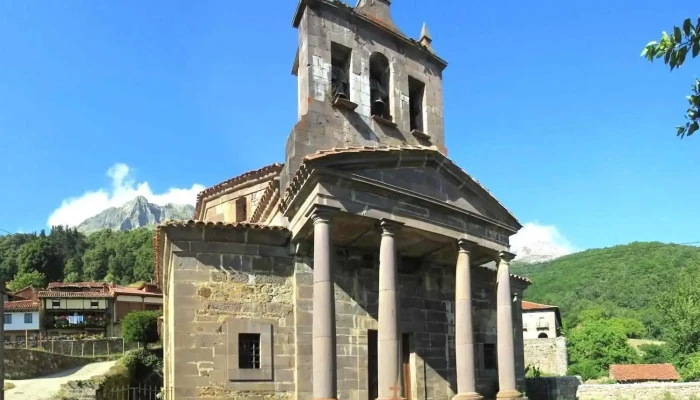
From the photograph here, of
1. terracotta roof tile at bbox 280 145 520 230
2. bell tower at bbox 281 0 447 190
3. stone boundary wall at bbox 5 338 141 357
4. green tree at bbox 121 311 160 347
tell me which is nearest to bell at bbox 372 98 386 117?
bell tower at bbox 281 0 447 190

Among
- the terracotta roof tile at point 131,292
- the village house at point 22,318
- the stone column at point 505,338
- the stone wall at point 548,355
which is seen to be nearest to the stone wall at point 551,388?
the stone column at point 505,338

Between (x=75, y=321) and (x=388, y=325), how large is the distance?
42.7 m

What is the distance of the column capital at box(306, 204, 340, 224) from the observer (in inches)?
484

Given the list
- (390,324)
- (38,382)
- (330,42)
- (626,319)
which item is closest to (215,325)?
(390,324)

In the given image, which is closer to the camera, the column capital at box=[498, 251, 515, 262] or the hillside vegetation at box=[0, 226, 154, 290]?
the column capital at box=[498, 251, 515, 262]

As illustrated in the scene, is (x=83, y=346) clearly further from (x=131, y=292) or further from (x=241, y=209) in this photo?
(x=241, y=209)

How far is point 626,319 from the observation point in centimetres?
6981

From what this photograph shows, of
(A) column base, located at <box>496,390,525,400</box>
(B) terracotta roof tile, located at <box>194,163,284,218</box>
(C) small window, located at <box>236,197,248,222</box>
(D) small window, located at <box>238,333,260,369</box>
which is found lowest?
(A) column base, located at <box>496,390,525,400</box>

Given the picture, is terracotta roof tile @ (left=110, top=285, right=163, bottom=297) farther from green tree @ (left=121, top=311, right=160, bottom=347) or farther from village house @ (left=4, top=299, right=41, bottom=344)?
green tree @ (left=121, top=311, right=160, bottom=347)

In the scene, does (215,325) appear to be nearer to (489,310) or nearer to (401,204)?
(401,204)

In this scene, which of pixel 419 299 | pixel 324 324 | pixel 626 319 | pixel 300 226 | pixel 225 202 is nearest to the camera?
pixel 324 324

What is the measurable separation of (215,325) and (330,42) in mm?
7256

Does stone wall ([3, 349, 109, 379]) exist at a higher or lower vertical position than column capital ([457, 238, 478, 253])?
lower

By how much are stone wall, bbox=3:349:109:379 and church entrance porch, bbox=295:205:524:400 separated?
21605mm
